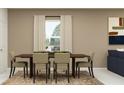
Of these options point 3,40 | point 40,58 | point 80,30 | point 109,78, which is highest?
point 80,30

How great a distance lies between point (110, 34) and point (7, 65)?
175 inches

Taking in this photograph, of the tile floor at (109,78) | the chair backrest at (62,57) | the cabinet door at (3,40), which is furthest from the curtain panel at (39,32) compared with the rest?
the chair backrest at (62,57)

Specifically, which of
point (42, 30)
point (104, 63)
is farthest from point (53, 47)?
point (104, 63)

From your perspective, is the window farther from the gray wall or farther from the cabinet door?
the cabinet door

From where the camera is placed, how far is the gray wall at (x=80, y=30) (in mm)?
9039

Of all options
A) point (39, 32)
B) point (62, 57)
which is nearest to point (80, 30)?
point (39, 32)

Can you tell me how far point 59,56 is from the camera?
20.3 ft

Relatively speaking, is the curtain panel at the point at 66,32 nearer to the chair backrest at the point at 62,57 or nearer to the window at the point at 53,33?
the window at the point at 53,33

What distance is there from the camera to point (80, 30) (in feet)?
30.0

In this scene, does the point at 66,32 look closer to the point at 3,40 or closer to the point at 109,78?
the point at 3,40

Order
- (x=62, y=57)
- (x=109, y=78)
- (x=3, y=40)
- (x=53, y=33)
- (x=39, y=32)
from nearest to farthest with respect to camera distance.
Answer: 1. (x=62, y=57)
2. (x=109, y=78)
3. (x=3, y=40)
4. (x=39, y=32)
5. (x=53, y=33)

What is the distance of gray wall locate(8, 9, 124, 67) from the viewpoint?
904cm
